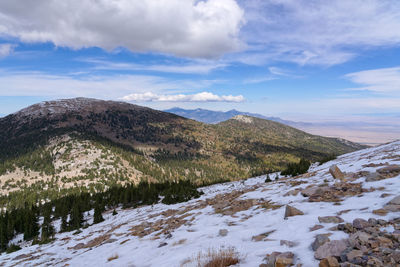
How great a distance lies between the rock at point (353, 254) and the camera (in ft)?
15.5

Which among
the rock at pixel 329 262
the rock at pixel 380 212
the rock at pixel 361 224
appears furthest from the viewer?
the rock at pixel 380 212

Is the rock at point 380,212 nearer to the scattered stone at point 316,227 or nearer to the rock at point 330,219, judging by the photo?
the rock at point 330,219

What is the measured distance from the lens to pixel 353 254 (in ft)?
15.7

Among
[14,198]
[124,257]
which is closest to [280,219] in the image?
[124,257]

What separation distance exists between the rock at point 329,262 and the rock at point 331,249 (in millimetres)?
478

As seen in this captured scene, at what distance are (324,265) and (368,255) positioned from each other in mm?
1067

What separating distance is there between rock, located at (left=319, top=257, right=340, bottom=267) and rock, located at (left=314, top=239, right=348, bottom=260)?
1.57 feet

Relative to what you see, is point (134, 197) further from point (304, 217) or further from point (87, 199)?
point (304, 217)

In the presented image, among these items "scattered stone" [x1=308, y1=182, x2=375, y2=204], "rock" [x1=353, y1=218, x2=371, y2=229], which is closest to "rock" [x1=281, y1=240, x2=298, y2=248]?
"rock" [x1=353, y1=218, x2=371, y2=229]

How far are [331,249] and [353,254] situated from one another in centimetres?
60

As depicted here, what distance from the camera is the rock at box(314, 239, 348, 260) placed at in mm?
5203

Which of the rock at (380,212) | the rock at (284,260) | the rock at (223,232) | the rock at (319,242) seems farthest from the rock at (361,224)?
→ the rock at (223,232)

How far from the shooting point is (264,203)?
13.6 meters

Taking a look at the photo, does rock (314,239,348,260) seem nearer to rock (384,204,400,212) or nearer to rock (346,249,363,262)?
rock (346,249,363,262)
